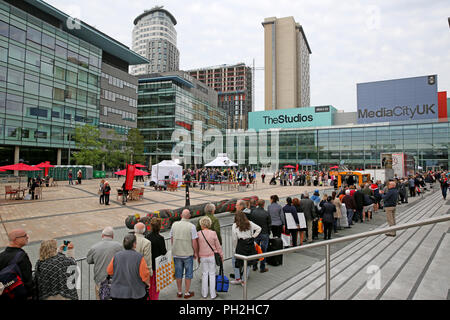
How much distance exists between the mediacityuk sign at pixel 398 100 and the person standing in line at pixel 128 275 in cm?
7844

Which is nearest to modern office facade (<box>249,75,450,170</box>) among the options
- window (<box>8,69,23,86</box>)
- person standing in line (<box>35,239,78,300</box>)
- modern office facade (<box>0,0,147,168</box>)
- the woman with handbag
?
modern office facade (<box>0,0,147,168</box>)

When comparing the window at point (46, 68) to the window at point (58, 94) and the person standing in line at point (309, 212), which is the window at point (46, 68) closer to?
the window at point (58, 94)

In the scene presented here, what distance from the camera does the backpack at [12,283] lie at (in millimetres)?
3006

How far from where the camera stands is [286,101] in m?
111

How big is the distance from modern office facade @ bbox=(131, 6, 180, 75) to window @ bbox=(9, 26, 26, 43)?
340 ft

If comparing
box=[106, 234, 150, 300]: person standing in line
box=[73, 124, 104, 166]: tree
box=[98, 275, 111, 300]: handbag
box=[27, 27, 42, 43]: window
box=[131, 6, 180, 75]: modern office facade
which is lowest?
box=[98, 275, 111, 300]: handbag

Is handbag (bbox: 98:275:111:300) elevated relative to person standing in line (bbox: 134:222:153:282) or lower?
lower

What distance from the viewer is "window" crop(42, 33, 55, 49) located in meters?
40.3

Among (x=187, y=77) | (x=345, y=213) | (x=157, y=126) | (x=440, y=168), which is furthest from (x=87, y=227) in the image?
(x=187, y=77)

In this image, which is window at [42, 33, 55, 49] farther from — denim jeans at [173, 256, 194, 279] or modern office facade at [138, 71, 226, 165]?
denim jeans at [173, 256, 194, 279]

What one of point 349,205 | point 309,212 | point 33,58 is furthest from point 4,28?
point 349,205

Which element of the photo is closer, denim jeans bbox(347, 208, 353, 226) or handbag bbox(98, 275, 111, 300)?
handbag bbox(98, 275, 111, 300)

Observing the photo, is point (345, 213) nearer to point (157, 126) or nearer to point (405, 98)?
point (157, 126)

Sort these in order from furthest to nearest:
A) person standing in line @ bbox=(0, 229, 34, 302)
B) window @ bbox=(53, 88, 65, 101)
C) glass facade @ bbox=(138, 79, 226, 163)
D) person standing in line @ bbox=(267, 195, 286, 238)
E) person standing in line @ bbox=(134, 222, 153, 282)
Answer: glass facade @ bbox=(138, 79, 226, 163) < window @ bbox=(53, 88, 65, 101) < person standing in line @ bbox=(267, 195, 286, 238) < person standing in line @ bbox=(134, 222, 153, 282) < person standing in line @ bbox=(0, 229, 34, 302)
